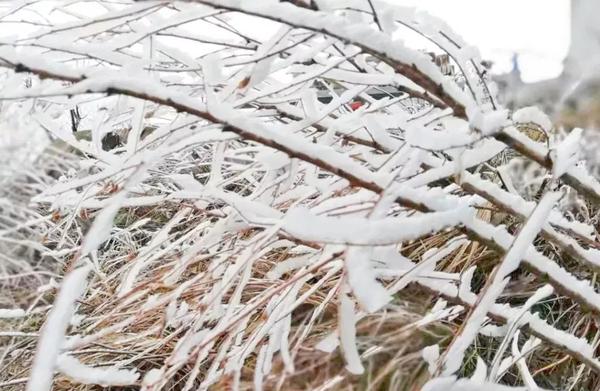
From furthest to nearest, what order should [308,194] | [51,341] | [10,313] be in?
[10,313] → [308,194] → [51,341]

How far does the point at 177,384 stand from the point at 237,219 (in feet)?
2.61

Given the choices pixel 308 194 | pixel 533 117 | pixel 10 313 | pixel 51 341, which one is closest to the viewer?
pixel 51 341

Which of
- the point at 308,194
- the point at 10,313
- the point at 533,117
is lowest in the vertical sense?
the point at 10,313

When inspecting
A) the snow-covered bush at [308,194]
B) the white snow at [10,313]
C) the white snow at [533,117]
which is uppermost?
the white snow at [533,117]

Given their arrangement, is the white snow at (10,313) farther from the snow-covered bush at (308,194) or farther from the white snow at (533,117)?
the white snow at (533,117)

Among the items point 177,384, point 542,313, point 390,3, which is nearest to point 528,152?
point 390,3

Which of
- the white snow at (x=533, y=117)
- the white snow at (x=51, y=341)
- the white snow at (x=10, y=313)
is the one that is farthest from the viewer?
the white snow at (x=10, y=313)

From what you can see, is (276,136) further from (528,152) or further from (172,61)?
(172,61)

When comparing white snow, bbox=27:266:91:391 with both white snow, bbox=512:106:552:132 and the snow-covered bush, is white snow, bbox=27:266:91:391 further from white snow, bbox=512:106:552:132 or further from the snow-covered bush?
white snow, bbox=512:106:552:132

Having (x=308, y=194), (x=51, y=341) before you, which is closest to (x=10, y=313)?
(x=308, y=194)

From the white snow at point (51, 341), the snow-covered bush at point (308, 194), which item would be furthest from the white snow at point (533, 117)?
the white snow at point (51, 341)

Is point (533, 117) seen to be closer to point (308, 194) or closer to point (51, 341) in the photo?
point (308, 194)

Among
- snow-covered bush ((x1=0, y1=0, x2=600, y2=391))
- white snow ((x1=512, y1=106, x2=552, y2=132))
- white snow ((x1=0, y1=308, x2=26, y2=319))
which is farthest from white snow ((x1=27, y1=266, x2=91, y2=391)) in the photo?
white snow ((x1=0, y1=308, x2=26, y2=319))

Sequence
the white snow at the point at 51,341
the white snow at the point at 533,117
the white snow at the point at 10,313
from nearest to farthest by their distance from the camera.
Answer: the white snow at the point at 51,341, the white snow at the point at 533,117, the white snow at the point at 10,313
